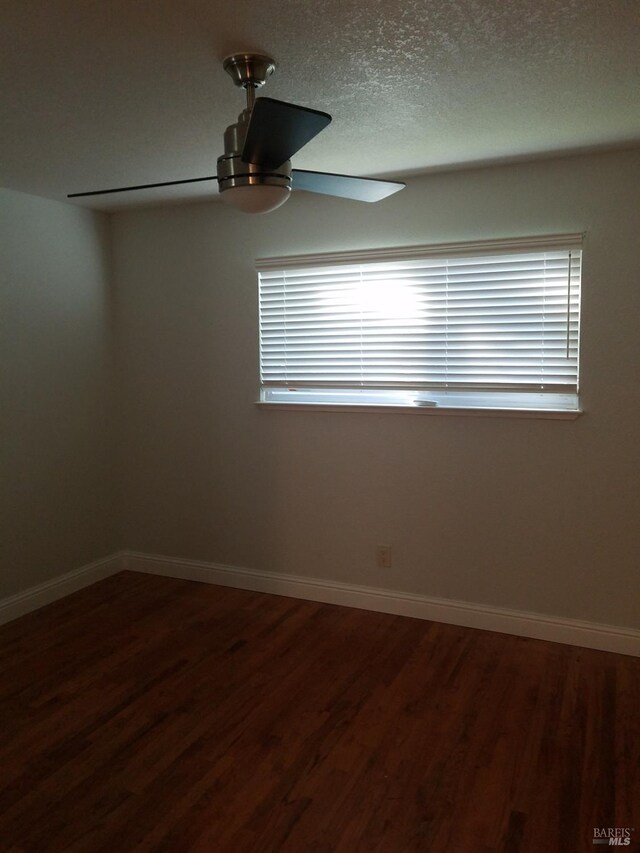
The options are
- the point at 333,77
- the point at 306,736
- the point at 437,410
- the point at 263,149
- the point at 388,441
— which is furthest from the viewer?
the point at 388,441

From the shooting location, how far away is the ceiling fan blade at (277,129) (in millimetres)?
1557

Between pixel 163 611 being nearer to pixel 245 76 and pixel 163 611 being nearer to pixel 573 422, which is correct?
pixel 573 422

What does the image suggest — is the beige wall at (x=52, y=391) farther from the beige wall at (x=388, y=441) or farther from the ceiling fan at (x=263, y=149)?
the ceiling fan at (x=263, y=149)

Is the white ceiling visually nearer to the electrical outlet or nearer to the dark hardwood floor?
the electrical outlet

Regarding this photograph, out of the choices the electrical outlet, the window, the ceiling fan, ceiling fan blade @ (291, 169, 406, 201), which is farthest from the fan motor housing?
the electrical outlet

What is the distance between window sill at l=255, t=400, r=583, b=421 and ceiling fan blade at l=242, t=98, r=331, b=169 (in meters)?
1.88

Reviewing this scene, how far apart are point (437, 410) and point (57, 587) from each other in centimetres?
249

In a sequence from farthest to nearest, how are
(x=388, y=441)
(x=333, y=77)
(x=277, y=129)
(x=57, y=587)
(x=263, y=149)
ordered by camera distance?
(x=57, y=587) < (x=388, y=441) < (x=333, y=77) < (x=263, y=149) < (x=277, y=129)

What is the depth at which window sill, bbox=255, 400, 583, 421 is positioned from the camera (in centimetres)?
325

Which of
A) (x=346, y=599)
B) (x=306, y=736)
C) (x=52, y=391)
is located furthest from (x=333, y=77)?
(x=346, y=599)

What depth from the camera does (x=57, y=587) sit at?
3994mm

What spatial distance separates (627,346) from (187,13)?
2.36 metres

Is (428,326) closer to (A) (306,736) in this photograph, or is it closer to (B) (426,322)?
(B) (426,322)

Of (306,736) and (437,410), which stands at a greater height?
(437,410)
